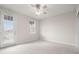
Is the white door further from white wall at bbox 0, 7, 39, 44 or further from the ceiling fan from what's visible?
the ceiling fan

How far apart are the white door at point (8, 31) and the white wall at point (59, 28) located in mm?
3049

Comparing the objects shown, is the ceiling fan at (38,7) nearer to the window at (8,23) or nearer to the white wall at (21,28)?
the white wall at (21,28)

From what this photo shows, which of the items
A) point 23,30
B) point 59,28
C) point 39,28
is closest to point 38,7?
point 23,30

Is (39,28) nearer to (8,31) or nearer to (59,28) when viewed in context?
(59,28)

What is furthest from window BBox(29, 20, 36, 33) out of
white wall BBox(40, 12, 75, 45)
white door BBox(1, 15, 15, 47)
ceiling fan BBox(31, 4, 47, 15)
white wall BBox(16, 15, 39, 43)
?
ceiling fan BBox(31, 4, 47, 15)

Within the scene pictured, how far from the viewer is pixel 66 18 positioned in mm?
5125

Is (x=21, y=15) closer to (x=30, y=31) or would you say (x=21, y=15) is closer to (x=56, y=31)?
(x=30, y=31)

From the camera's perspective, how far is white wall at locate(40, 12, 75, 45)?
483cm

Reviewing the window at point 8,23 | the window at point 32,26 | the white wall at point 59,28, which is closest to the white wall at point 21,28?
the window at point 8,23

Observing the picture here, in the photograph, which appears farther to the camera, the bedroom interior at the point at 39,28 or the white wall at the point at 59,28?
the white wall at the point at 59,28

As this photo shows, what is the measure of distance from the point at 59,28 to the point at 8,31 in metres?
3.55

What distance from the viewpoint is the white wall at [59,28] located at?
15.8 ft
